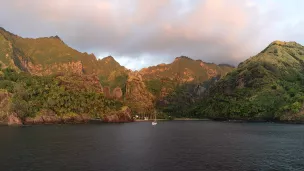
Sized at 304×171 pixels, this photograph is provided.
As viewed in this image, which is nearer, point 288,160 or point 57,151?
point 288,160

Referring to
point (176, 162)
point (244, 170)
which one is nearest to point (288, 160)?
point (244, 170)

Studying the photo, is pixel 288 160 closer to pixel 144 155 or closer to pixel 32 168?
pixel 144 155

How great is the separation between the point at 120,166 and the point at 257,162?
3871 cm

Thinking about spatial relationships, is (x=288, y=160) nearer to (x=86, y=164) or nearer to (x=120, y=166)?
(x=120, y=166)

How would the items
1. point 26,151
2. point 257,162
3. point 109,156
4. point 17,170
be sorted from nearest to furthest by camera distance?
point 17,170 < point 257,162 < point 109,156 < point 26,151

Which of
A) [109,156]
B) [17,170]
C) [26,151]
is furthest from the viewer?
[26,151]

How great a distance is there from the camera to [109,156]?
90.5 m

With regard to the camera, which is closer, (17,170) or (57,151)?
(17,170)

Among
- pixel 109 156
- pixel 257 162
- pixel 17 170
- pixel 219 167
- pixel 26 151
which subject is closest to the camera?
pixel 17 170

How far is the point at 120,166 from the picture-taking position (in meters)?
74.3

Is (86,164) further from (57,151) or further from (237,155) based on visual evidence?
(237,155)

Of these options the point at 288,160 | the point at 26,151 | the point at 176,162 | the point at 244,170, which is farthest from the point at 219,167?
the point at 26,151

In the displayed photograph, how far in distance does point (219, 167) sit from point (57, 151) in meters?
57.6

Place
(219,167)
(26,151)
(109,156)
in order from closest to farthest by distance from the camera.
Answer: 1. (219,167)
2. (109,156)
3. (26,151)
